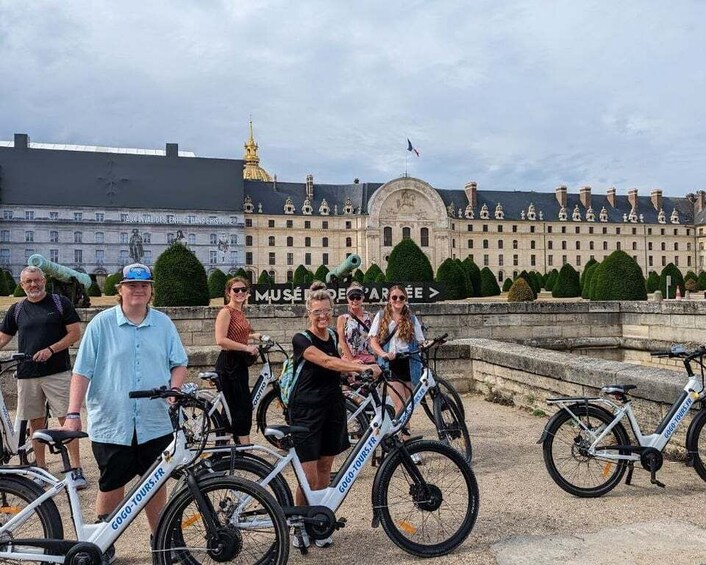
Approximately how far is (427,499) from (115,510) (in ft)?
5.77

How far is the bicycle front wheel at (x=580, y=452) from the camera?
4574mm

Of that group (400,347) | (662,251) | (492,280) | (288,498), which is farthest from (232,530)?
(662,251)

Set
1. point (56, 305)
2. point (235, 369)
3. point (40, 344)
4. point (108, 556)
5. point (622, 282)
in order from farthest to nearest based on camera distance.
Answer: point (622, 282)
point (235, 369)
point (56, 305)
point (40, 344)
point (108, 556)

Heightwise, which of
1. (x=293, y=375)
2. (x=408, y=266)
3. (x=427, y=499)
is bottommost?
(x=427, y=499)

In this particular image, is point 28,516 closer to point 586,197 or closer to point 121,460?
point 121,460

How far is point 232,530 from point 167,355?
3.40 ft

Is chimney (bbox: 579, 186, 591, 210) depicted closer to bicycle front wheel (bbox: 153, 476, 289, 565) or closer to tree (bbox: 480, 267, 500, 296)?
tree (bbox: 480, 267, 500, 296)

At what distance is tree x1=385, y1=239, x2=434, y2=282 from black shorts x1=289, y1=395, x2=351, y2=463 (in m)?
15.3

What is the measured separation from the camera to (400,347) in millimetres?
5711

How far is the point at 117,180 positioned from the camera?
73.4 metres

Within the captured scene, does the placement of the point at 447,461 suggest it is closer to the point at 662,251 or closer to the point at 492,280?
the point at 492,280

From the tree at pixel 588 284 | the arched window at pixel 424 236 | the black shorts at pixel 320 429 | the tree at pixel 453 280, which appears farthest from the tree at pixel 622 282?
the arched window at pixel 424 236

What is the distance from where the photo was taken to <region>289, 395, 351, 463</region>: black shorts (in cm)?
374

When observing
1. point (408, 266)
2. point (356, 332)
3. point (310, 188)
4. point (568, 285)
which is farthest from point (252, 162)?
point (356, 332)
